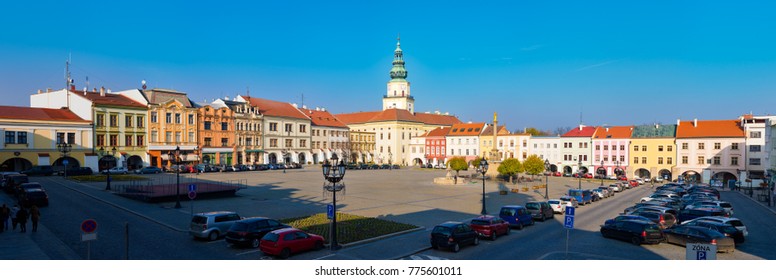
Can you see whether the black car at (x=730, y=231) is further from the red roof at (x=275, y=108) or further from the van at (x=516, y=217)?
the red roof at (x=275, y=108)

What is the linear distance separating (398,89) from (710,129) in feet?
256

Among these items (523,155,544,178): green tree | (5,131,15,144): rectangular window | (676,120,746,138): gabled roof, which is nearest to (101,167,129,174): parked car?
(5,131,15,144): rectangular window

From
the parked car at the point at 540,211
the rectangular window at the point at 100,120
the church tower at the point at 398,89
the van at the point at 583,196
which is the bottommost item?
the van at the point at 583,196

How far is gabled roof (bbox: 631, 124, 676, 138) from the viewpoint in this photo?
72.6 m

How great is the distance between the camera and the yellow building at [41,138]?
2028 inches

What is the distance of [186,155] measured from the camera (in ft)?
233

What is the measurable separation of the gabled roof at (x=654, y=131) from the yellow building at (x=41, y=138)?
252 ft

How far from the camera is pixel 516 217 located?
2378cm

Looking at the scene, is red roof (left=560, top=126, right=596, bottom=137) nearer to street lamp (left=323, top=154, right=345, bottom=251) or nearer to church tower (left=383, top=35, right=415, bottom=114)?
church tower (left=383, top=35, right=415, bottom=114)

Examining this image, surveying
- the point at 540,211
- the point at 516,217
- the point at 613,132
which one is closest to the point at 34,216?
the point at 516,217

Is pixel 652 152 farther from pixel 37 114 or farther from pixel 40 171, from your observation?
pixel 37 114

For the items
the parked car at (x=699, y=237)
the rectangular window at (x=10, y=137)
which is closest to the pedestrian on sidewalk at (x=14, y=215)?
the parked car at (x=699, y=237)
